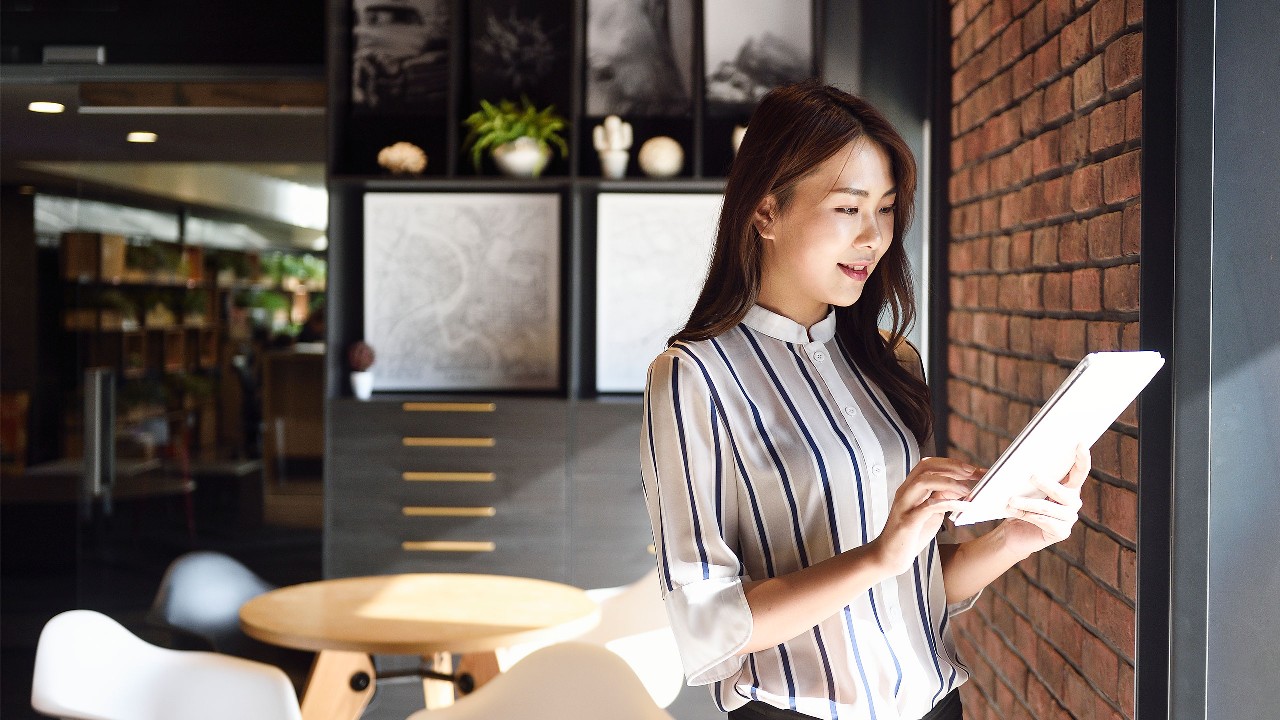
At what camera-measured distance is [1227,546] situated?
1591mm

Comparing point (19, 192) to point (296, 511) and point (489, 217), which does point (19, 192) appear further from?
point (489, 217)

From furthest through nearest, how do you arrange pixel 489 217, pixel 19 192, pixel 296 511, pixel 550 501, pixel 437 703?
pixel 296 511 → pixel 19 192 → pixel 489 217 → pixel 550 501 → pixel 437 703

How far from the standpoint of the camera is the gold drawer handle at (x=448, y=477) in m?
4.22

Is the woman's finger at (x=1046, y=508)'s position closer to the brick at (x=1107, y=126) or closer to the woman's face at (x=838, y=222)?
the woman's face at (x=838, y=222)

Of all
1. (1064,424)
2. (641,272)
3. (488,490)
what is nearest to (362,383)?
(488,490)

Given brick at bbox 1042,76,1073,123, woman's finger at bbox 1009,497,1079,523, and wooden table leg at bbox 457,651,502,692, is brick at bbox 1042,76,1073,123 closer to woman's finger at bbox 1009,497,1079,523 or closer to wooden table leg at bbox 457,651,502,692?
woman's finger at bbox 1009,497,1079,523

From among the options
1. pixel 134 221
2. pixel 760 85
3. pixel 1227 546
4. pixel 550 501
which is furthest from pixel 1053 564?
pixel 134 221

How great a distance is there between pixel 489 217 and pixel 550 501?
1.19 metres

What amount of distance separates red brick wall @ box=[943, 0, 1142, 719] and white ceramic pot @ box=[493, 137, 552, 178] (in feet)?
5.65

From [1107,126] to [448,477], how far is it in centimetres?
291

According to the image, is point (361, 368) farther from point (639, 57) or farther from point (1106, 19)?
point (1106, 19)

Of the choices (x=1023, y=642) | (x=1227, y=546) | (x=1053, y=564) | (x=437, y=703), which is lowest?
(x=437, y=703)

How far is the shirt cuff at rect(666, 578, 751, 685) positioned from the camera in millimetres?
1449

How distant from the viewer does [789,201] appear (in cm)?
159
